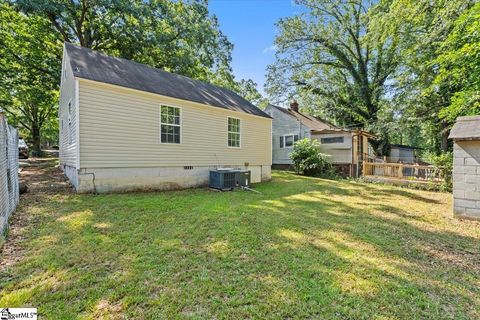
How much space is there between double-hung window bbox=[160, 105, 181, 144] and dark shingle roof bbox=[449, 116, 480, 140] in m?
8.32

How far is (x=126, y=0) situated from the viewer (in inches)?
527

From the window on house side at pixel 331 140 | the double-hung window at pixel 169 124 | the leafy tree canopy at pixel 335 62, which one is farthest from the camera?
the leafy tree canopy at pixel 335 62

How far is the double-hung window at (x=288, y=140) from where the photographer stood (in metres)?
18.6

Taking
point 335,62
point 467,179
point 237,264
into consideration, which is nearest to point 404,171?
point 467,179

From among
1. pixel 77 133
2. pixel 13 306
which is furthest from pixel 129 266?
pixel 77 133

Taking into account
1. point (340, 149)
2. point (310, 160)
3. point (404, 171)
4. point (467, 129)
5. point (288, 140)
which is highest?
point (288, 140)

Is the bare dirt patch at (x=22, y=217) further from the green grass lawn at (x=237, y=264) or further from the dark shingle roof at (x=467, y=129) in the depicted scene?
the dark shingle roof at (x=467, y=129)

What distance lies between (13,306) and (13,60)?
687 inches

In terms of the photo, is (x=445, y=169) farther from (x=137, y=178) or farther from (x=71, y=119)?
(x=71, y=119)

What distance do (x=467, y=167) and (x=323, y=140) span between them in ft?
41.9

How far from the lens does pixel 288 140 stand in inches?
752

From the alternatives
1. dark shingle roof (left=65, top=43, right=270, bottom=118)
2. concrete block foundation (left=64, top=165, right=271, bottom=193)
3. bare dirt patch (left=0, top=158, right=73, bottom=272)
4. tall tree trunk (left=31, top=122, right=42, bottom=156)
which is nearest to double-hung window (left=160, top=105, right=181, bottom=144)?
dark shingle roof (left=65, top=43, right=270, bottom=118)

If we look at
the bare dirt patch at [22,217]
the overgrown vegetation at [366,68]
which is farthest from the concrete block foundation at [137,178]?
the overgrown vegetation at [366,68]

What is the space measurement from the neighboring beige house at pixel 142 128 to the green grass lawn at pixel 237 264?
2005 mm
